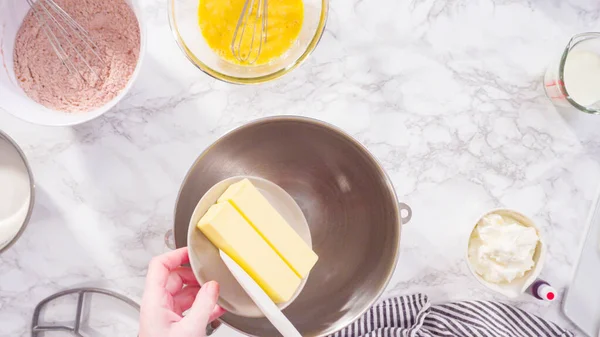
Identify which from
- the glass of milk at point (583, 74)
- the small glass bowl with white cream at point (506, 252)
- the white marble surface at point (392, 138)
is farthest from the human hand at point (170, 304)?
the glass of milk at point (583, 74)

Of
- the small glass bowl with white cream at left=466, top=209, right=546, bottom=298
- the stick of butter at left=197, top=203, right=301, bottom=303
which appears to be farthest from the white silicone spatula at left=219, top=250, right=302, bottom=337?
the small glass bowl with white cream at left=466, top=209, right=546, bottom=298

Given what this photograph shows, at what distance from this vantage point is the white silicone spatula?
0.69m

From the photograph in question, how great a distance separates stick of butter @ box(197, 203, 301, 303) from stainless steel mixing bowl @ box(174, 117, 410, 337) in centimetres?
12

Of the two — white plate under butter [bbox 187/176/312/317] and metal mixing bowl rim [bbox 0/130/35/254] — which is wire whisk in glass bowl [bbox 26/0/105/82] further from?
white plate under butter [bbox 187/176/312/317]

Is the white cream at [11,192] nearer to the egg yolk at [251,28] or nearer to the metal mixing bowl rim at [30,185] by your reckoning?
the metal mixing bowl rim at [30,185]

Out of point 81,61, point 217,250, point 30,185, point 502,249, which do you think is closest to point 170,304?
point 217,250

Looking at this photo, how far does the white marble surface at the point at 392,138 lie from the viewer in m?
0.92

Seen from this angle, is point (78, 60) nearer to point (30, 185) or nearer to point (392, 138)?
point (30, 185)

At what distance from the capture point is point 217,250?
30.2 inches

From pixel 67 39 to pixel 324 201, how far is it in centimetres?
51

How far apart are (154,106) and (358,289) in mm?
475

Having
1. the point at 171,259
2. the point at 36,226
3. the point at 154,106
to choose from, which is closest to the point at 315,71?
the point at 154,106

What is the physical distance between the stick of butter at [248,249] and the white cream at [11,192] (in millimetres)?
366

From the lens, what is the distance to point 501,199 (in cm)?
97
